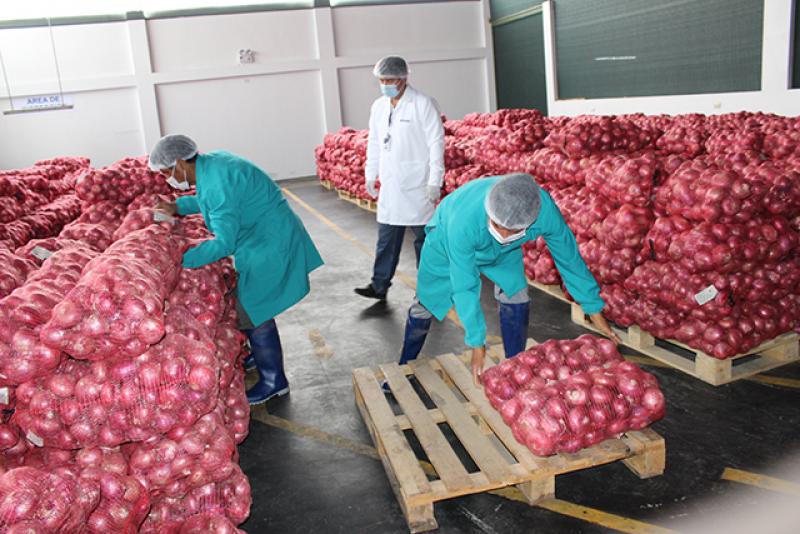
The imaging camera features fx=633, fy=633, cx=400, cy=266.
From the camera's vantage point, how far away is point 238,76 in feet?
63.8

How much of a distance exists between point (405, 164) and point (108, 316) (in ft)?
15.4

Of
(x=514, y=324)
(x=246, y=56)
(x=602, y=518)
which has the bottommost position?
(x=602, y=518)

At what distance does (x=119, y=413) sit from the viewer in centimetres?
259

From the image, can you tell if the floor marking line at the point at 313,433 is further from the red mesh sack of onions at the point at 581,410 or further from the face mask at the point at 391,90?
the face mask at the point at 391,90

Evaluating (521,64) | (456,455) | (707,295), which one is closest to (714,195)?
(707,295)

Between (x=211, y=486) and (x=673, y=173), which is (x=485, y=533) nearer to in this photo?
(x=211, y=486)

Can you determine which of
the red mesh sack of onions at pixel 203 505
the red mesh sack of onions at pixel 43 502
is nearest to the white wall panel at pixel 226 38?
the red mesh sack of onions at pixel 203 505

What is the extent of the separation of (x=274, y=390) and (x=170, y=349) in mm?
2264

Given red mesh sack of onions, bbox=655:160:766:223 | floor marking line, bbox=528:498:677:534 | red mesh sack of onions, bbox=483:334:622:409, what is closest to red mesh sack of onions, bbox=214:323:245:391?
red mesh sack of onions, bbox=483:334:622:409

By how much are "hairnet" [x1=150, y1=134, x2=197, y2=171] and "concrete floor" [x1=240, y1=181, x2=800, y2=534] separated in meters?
1.95

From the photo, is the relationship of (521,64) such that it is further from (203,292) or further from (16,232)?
(203,292)

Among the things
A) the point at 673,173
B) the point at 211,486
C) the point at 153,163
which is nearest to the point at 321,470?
the point at 211,486

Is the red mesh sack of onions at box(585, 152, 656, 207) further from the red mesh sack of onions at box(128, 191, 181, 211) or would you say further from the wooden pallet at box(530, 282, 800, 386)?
the red mesh sack of onions at box(128, 191, 181, 211)

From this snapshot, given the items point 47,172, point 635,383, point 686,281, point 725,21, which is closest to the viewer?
point 635,383
